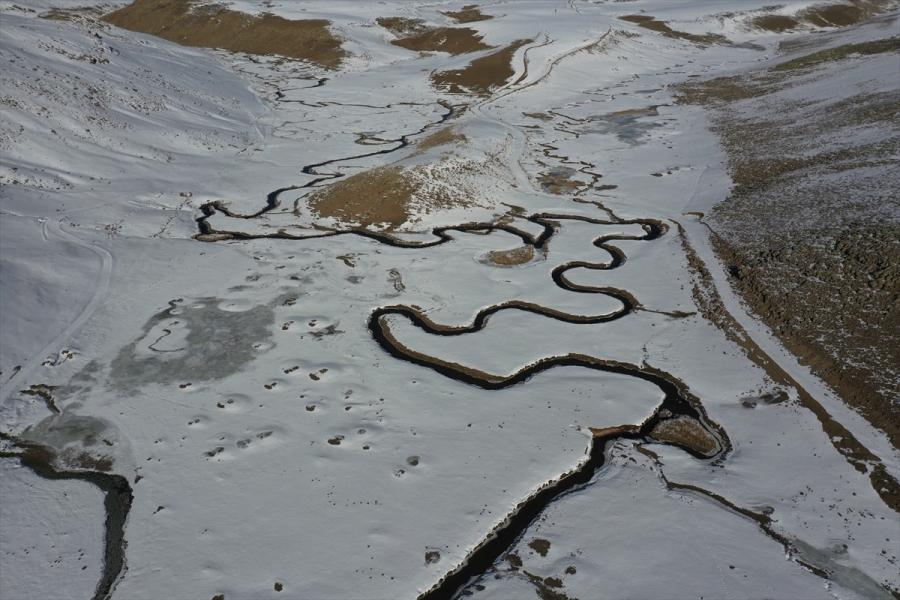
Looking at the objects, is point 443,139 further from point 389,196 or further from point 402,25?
point 402,25

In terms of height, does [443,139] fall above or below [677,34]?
below

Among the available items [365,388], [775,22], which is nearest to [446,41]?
[775,22]

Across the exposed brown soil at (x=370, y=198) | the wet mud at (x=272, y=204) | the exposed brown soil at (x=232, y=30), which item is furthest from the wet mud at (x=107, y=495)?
the exposed brown soil at (x=232, y=30)

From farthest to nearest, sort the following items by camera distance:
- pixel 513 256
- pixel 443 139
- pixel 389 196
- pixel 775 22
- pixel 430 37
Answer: pixel 775 22, pixel 430 37, pixel 443 139, pixel 389 196, pixel 513 256

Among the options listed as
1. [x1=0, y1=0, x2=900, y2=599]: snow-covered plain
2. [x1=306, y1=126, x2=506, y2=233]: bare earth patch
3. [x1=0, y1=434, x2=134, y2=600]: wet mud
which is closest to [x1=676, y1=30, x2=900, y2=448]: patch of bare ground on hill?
[x1=0, y1=0, x2=900, y2=599]: snow-covered plain

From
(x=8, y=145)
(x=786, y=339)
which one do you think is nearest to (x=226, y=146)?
(x=8, y=145)

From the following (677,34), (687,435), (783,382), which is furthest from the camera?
(677,34)
